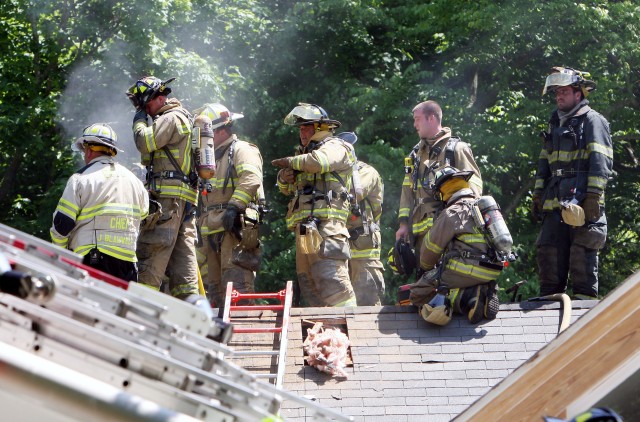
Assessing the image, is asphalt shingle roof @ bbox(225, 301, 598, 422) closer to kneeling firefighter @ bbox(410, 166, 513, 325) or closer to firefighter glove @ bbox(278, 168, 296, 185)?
kneeling firefighter @ bbox(410, 166, 513, 325)

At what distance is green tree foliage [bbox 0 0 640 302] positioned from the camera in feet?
43.6

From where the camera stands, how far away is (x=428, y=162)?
30.1ft

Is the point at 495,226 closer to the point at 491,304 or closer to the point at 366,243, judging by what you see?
the point at 491,304

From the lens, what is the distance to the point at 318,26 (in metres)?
14.9

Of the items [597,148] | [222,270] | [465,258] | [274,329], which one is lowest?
[274,329]

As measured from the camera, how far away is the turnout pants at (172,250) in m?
8.92

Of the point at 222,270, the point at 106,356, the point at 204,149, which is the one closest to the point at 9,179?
the point at 222,270

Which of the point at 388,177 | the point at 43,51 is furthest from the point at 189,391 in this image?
the point at 43,51

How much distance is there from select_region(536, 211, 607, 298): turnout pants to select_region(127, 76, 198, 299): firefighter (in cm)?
282

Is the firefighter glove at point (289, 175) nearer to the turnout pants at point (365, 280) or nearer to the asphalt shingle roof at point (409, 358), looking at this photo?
the turnout pants at point (365, 280)

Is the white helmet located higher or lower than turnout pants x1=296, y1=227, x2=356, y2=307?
higher

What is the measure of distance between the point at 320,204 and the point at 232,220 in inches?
29.1

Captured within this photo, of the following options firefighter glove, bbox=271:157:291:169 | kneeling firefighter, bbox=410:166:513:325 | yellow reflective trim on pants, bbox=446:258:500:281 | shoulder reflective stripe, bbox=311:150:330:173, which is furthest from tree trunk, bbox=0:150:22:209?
yellow reflective trim on pants, bbox=446:258:500:281

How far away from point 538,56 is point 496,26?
1.08 metres
